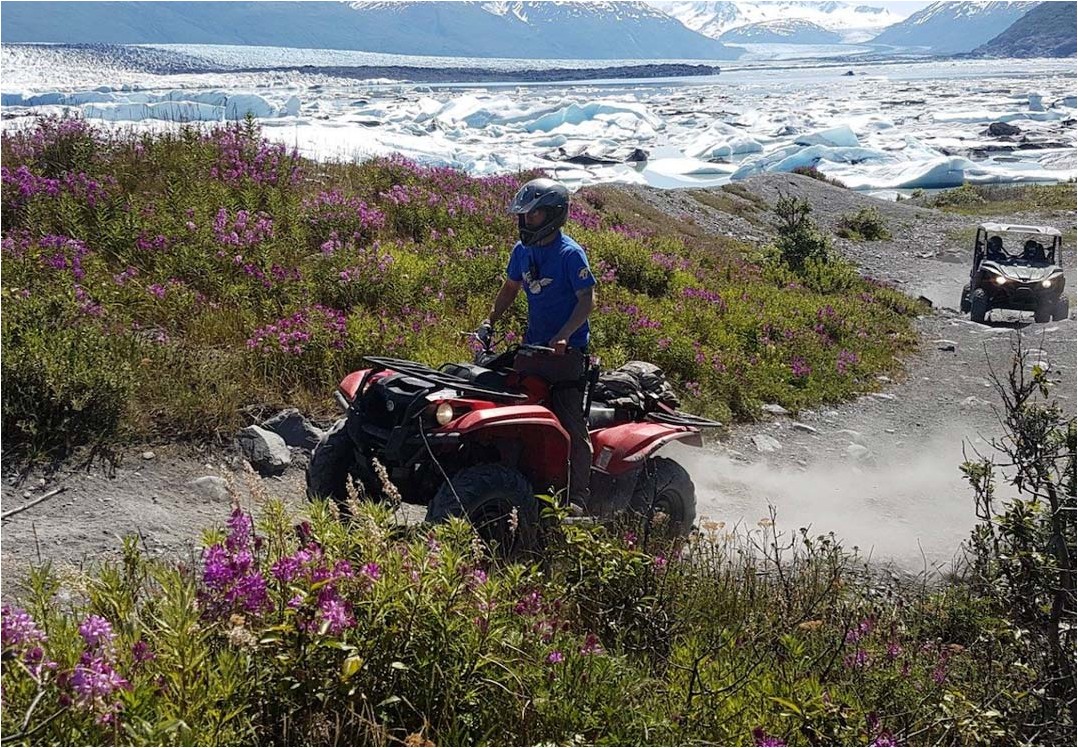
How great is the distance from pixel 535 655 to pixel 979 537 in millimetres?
3034

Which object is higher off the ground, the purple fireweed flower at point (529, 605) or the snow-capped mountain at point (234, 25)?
the snow-capped mountain at point (234, 25)

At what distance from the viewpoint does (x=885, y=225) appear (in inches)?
1152

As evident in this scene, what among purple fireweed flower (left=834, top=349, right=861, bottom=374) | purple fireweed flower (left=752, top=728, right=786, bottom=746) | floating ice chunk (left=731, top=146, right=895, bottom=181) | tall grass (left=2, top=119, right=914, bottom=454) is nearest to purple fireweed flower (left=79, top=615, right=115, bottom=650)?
purple fireweed flower (left=752, top=728, right=786, bottom=746)

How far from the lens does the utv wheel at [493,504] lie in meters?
4.34

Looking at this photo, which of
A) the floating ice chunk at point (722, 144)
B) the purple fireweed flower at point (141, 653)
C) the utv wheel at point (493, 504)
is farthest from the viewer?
the floating ice chunk at point (722, 144)

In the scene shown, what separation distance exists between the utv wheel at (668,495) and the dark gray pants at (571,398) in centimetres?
65

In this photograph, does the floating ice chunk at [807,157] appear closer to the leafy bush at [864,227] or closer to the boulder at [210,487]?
the leafy bush at [864,227]

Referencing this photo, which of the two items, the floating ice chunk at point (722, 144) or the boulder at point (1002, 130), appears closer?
the floating ice chunk at point (722, 144)

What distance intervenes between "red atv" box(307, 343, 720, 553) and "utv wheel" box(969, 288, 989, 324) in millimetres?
13136

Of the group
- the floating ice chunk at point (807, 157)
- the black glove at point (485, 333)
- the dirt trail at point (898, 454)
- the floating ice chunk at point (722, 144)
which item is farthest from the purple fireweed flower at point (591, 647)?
the floating ice chunk at point (722, 144)

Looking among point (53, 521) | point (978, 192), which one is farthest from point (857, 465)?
point (978, 192)

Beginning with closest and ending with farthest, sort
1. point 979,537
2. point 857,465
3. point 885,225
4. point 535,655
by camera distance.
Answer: point 535,655 → point 979,537 → point 857,465 → point 885,225

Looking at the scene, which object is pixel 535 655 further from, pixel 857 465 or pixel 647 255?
pixel 647 255

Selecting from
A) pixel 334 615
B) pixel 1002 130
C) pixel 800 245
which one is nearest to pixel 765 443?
pixel 334 615
